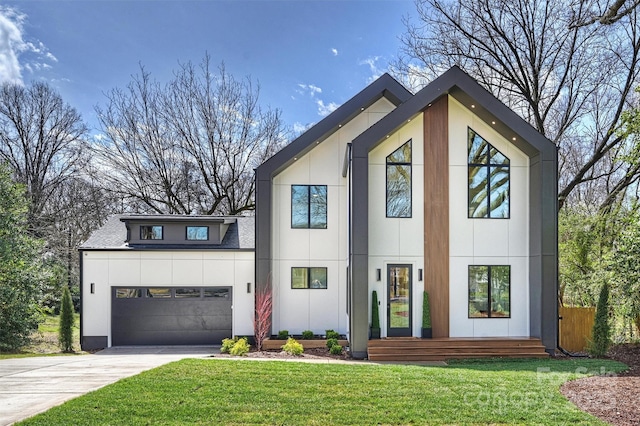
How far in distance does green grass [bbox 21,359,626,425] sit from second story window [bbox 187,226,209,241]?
6164 millimetres

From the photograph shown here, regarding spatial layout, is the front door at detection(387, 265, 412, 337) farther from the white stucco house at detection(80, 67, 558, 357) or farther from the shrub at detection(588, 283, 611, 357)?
the shrub at detection(588, 283, 611, 357)

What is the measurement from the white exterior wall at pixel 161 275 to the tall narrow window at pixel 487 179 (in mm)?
7640

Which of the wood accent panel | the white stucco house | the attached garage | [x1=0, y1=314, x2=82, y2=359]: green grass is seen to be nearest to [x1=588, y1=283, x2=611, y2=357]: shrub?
the white stucco house

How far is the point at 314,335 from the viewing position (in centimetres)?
1253

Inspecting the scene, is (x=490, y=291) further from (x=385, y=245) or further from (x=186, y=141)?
(x=186, y=141)

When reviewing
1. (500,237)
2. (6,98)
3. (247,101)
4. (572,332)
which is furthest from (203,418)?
(6,98)

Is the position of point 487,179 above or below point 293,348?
above

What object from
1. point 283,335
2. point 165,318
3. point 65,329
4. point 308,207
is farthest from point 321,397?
point 65,329

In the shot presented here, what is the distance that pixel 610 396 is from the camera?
6.18 meters

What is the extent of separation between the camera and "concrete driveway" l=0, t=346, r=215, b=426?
18.4 ft

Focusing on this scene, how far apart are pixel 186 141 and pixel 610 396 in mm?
21977

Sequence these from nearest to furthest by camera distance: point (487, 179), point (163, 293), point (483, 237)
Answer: point (483, 237) < point (487, 179) < point (163, 293)

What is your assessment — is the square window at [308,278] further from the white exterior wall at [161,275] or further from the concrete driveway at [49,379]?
the concrete driveway at [49,379]

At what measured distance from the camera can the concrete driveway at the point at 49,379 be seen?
18.4 ft
